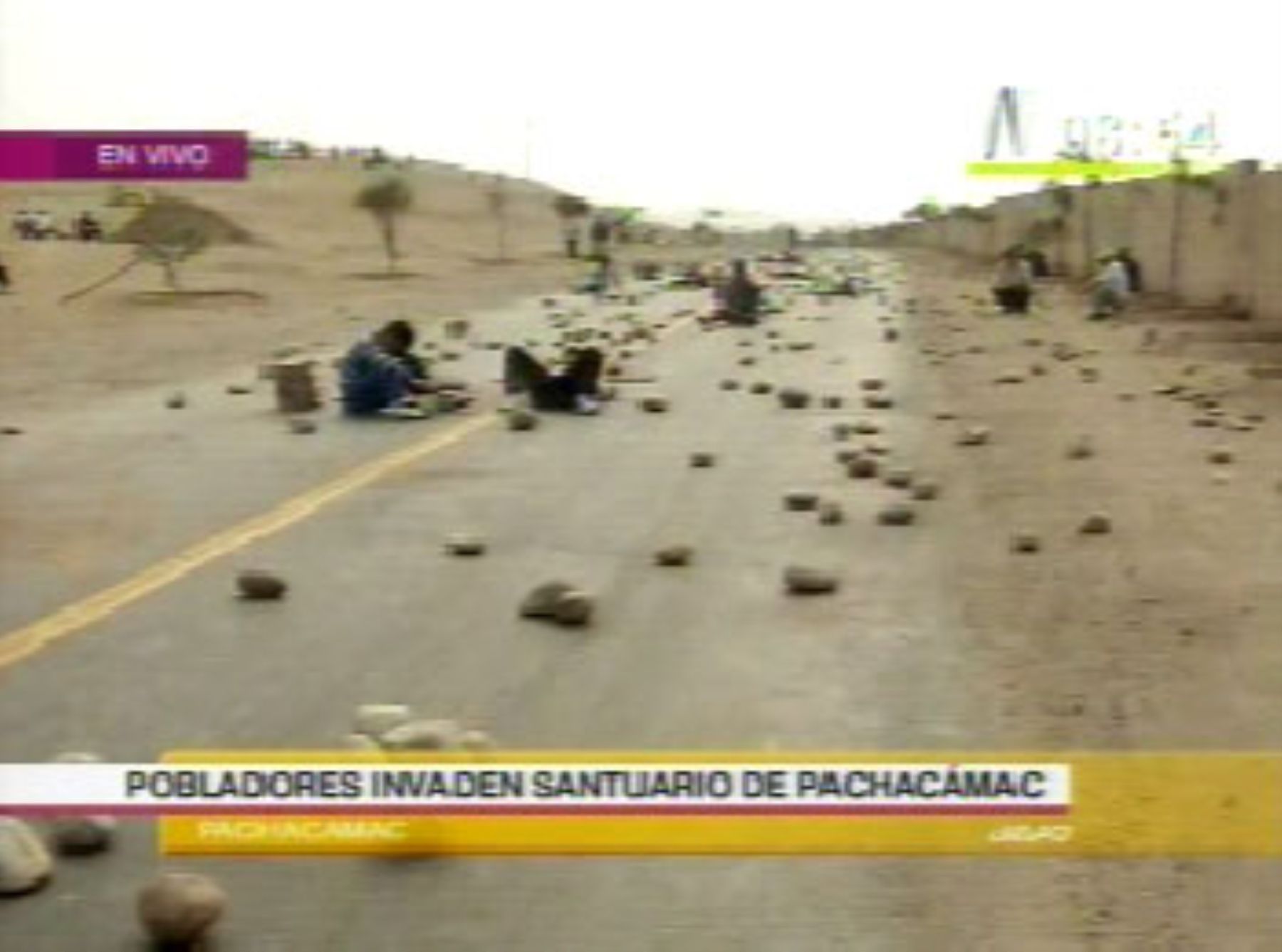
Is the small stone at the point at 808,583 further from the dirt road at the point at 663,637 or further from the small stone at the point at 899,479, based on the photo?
the small stone at the point at 899,479

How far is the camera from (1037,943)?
3.54 metres

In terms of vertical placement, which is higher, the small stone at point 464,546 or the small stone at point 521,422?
the small stone at point 464,546

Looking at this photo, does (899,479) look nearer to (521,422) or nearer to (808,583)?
(808,583)

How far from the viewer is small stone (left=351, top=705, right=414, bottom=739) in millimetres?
4816

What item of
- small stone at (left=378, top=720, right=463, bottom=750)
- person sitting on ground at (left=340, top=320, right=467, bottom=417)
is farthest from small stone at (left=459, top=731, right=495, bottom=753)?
person sitting on ground at (left=340, top=320, right=467, bottom=417)

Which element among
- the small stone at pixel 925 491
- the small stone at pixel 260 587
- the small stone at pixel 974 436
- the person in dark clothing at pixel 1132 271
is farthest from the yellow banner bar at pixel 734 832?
the person in dark clothing at pixel 1132 271

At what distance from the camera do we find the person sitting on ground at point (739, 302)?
27.8 meters

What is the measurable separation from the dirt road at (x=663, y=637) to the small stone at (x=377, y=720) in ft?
0.30

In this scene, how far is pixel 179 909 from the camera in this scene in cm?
347

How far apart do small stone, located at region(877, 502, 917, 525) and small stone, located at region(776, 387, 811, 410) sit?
5742mm

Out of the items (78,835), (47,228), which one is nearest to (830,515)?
(78,835)

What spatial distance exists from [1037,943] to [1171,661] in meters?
2.64

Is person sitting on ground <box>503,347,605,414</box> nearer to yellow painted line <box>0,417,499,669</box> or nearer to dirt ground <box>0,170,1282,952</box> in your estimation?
dirt ground <box>0,170,1282,952</box>

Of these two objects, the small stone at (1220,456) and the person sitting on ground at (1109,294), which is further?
the person sitting on ground at (1109,294)
